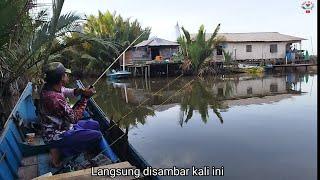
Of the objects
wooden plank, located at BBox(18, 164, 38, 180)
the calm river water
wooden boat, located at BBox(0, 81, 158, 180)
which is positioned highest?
wooden boat, located at BBox(0, 81, 158, 180)

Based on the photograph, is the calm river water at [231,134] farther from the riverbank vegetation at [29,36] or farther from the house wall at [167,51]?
the house wall at [167,51]

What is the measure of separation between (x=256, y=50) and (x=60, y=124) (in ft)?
94.6

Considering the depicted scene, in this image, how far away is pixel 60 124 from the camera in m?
3.98

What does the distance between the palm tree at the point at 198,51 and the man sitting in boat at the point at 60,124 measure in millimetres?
21223

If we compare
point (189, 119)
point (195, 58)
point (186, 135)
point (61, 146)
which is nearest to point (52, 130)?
point (61, 146)

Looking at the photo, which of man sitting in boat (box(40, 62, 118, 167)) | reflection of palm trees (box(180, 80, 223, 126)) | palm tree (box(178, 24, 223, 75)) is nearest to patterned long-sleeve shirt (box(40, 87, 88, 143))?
man sitting in boat (box(40, 62, 118, 167))

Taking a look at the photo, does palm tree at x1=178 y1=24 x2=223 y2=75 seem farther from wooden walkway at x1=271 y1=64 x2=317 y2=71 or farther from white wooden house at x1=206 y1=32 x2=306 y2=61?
wooden walkway at x1=271 y1=64 x2=317 y2=71

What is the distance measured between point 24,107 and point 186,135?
11.4 feet

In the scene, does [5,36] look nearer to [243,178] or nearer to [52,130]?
[52,130]

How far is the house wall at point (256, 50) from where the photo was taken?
3034 cm

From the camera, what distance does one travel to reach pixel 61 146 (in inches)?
158

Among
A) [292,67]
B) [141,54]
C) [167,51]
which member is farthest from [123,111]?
[292,67]

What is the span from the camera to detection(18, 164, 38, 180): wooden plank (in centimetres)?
395

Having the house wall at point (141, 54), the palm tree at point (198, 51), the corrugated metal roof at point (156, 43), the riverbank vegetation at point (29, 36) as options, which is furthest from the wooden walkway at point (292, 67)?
the riverbank vegetation at point (29, 36)
